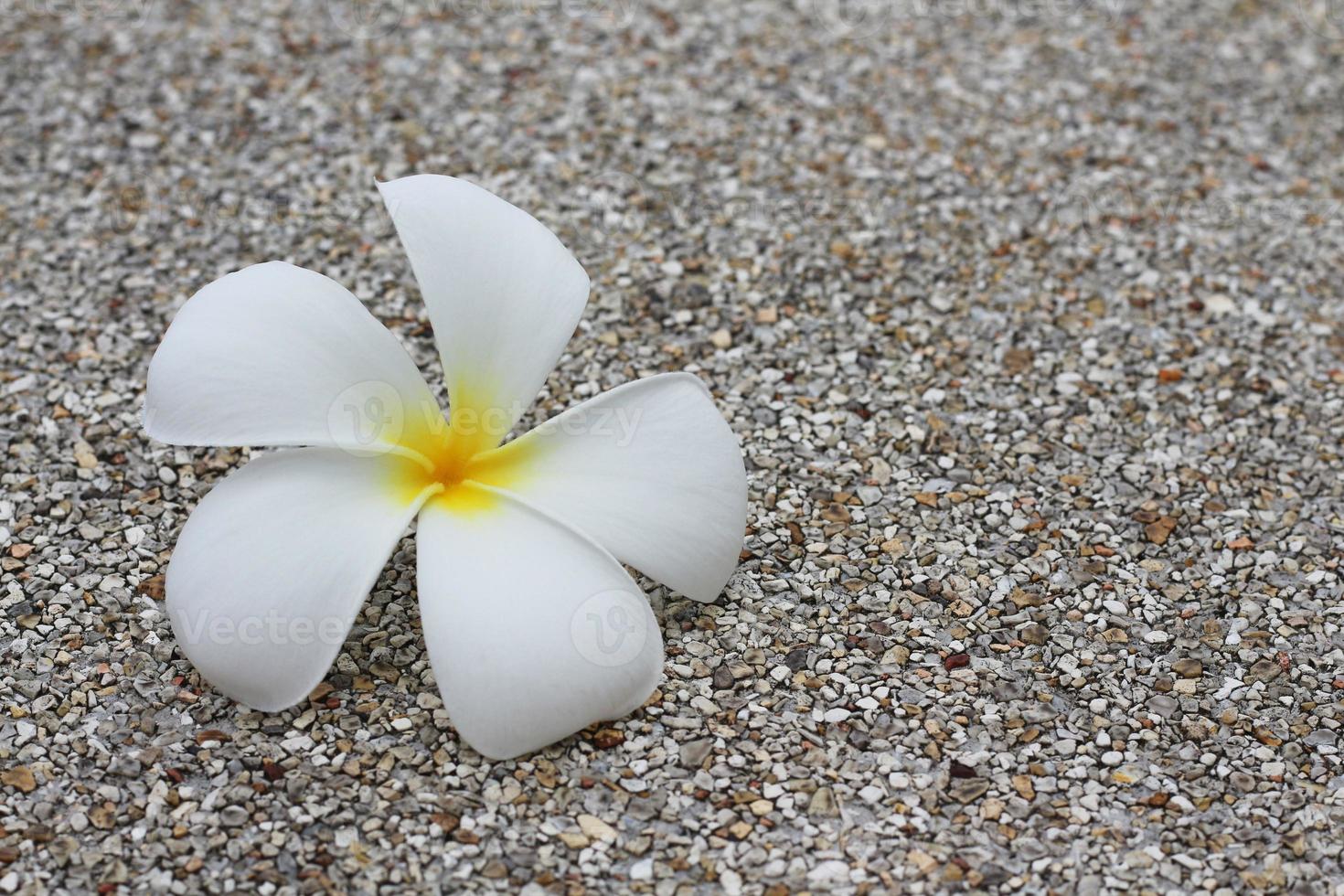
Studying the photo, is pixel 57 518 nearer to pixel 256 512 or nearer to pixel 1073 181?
pixel 256 512

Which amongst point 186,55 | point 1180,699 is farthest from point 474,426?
point 186,55

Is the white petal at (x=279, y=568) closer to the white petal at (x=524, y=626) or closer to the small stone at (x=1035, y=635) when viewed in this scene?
the white petal at (x=524, y=626)

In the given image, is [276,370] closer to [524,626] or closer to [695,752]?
[524,626]

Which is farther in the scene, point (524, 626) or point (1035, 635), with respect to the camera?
point (1035, 635)

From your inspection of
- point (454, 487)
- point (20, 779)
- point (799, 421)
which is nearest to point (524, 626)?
point (454, 487)

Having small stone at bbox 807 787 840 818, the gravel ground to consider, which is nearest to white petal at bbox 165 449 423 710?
the gravel ground

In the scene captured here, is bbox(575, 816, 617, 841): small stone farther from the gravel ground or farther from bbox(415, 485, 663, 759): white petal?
bbox(415, 485, 663, 759): white petal

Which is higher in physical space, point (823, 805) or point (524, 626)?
point (524, 626)
